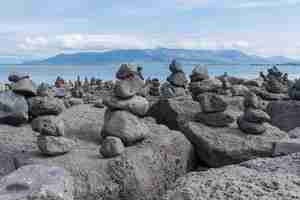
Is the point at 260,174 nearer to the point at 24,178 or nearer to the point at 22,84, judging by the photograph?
the point at 24,178

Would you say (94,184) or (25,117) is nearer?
(94,184)

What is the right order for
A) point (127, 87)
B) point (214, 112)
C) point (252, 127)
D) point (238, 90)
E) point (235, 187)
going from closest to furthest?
point (235, 187) → point (127, 87) → point (252, 127) → point (214, 112) → point (238, 90)

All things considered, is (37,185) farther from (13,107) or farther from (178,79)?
(178,79)

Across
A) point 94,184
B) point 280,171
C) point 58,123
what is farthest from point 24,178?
point 280,171

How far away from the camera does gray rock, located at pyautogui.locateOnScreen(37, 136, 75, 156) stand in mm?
5633

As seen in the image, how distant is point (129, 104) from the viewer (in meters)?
6.50

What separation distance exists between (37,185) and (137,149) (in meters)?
2.40

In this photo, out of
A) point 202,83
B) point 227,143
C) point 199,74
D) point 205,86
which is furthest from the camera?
point 199,74

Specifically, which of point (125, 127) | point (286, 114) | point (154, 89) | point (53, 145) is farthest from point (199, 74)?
point (154, 89)

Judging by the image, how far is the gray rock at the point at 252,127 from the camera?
7351 millimetres

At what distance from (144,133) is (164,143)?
330 mm

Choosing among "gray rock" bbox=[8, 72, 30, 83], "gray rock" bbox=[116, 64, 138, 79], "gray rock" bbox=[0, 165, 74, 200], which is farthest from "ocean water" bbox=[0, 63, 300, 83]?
"gray rock" bbox=[0, 165, 74, 200]

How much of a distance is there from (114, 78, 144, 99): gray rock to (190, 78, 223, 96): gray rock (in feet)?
8.53

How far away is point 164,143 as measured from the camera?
6348 millimetres
